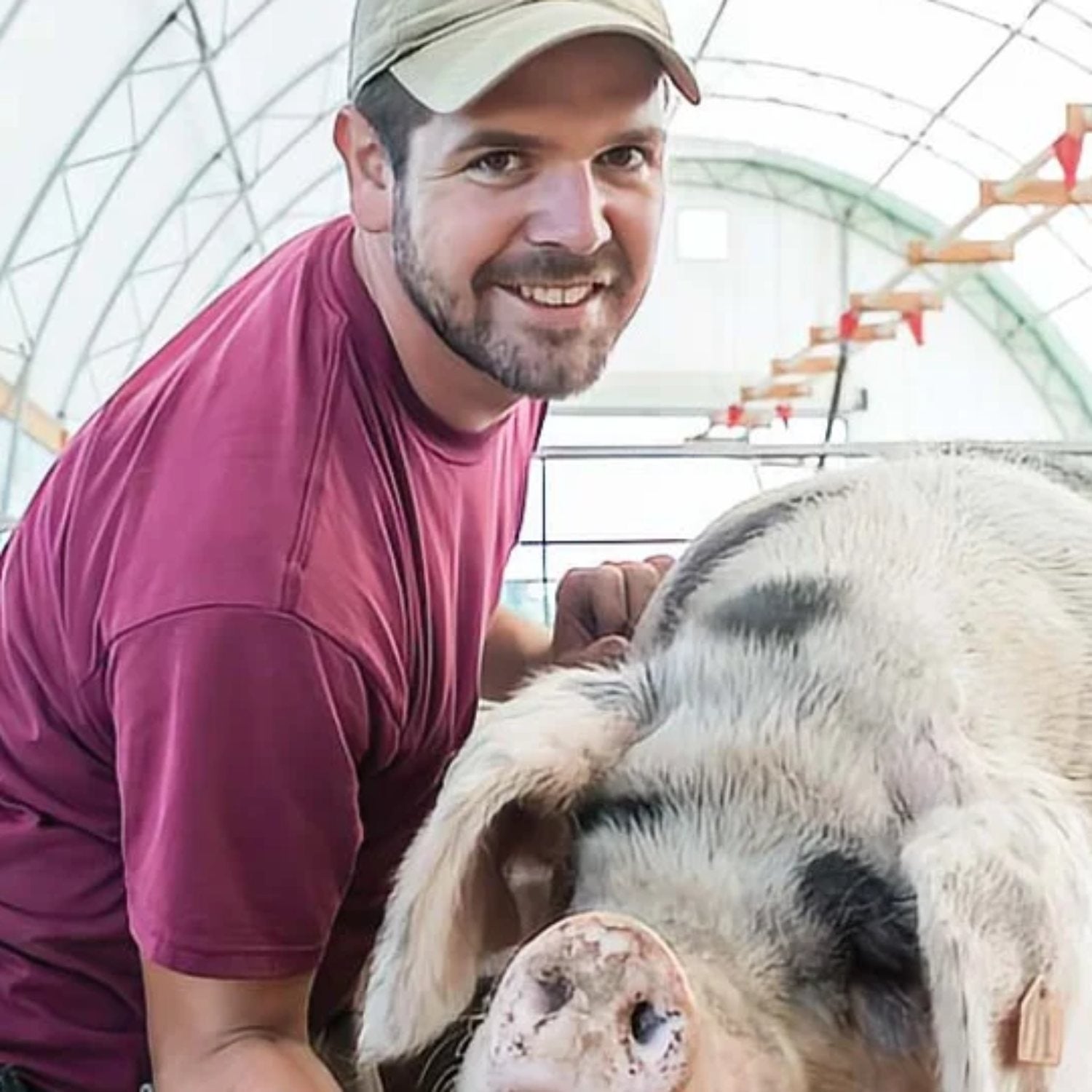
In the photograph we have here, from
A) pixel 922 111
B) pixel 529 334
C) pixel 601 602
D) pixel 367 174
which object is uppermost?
pixel 922 111

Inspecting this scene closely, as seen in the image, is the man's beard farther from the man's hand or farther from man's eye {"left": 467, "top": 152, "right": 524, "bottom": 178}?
the man's hand

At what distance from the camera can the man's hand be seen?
2.12 metres

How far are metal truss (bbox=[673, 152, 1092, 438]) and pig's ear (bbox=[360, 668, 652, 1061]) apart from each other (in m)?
13.4

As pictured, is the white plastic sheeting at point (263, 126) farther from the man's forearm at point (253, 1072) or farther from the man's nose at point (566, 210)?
the man's forearm at point (253, 1072)

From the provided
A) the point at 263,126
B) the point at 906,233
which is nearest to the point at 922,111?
the point at 906,233

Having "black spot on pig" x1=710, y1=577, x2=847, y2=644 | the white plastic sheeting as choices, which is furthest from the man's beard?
the white plastic sheeting

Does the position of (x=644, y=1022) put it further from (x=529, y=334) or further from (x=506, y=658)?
(x=506, y=658)

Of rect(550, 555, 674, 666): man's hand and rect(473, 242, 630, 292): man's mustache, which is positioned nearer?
rect(473, 242, 630, 292): man's mustache

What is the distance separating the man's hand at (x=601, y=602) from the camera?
212cm

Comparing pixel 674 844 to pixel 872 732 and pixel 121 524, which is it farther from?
pixel 121 524

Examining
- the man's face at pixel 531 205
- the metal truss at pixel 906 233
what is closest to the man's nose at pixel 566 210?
the man's face at pixel 531 205

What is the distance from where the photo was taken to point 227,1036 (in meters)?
1.47

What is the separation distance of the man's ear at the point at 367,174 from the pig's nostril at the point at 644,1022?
70cm

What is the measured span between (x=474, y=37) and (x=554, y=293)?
0.19 metres
